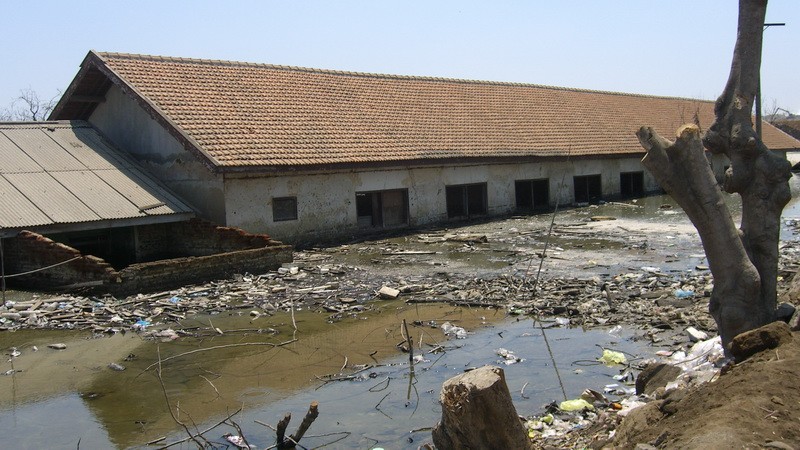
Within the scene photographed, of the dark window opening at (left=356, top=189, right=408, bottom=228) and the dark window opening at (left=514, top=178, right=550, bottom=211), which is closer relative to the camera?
the dark window opening at (left=356, top=189, right=408, bottom=228)

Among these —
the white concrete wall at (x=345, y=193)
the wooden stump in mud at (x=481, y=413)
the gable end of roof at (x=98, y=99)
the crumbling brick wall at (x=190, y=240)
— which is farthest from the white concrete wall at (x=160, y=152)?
the wooden stump in mud at (x=481, y=413)

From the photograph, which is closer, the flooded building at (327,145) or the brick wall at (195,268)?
the brick wall at (195,268)

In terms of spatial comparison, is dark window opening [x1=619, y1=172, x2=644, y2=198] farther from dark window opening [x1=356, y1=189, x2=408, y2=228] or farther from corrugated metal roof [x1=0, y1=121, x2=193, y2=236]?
corrugated metal roof [x1=0, y1=121, x2=193, y2=236]

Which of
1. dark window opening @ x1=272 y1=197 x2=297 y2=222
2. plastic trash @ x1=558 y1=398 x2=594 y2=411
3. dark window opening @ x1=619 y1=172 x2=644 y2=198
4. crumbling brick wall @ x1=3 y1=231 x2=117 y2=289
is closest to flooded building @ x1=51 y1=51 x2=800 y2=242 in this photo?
dark window opening @ x1=272 y1=197 x2=297 y2=222

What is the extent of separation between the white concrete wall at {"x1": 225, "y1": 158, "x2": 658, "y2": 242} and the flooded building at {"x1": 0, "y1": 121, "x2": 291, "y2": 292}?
1.64 metres

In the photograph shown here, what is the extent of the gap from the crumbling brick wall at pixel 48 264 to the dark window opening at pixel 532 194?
54.6 feet

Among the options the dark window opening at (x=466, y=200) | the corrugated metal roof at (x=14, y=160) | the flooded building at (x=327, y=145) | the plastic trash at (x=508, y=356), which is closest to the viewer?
the plastic trash at (x=508, y=356)

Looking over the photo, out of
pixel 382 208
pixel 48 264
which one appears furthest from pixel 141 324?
pixel 382 208

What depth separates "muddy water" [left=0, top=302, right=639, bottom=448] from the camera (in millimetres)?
7707

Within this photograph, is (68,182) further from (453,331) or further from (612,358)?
(612,358)

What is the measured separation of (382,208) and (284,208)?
143 inches

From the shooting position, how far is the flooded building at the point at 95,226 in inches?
571

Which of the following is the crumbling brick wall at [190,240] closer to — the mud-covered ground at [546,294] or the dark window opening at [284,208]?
the mud-covered ground at [546,294]

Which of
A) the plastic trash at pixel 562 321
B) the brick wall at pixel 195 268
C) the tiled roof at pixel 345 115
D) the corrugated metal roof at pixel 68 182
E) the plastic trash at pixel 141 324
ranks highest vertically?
the tiled roof at pixel 345 115
